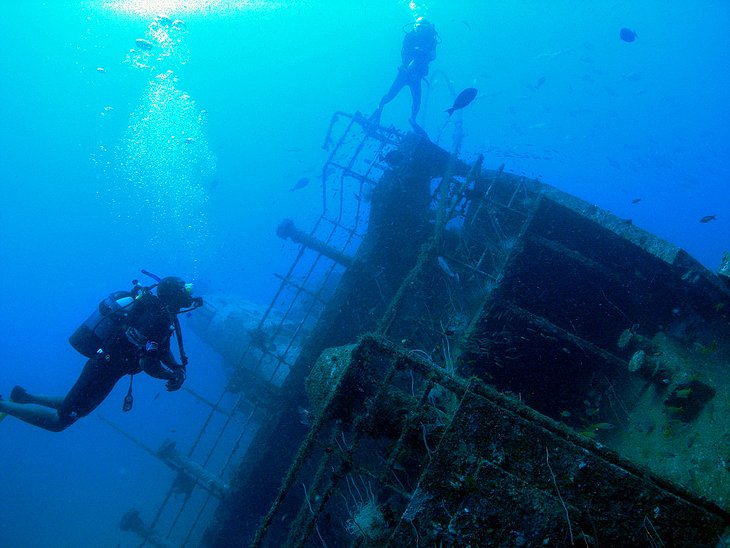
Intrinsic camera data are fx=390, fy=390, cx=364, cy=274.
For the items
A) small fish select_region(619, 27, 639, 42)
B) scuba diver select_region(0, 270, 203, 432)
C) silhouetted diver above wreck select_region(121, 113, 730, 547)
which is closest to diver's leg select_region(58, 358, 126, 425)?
scuba diver select_region(0, 270, 203, 432)

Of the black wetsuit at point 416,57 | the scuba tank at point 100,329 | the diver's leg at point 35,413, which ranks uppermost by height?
the black wetsuit at point 416,57

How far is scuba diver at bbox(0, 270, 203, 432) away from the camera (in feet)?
16.8

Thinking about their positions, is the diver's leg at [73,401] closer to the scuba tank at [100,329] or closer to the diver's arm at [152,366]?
the scuba tank at [100,329]

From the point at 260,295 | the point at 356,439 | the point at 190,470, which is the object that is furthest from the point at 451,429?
the point at 260,295

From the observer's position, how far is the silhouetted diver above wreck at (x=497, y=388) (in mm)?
2350

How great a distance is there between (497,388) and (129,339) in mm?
4939

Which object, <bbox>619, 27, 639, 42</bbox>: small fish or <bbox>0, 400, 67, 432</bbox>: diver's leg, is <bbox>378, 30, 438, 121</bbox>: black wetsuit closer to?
<bbox>619, 27, 639, 42</bbox>: small fish

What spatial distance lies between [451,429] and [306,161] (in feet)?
466

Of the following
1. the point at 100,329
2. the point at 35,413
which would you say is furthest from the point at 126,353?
the point at 35,413

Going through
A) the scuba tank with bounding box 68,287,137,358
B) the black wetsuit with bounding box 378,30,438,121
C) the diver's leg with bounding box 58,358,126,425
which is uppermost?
the black wetsuit with bounding box 378,30,438,121

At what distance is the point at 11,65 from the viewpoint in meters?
148

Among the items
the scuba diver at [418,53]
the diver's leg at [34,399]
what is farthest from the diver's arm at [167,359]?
the scuba diver at [418,53]

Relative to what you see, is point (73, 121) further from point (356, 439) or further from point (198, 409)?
point (356, 439)

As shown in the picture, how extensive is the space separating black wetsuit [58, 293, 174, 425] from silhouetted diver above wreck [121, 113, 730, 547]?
92.4 inches
